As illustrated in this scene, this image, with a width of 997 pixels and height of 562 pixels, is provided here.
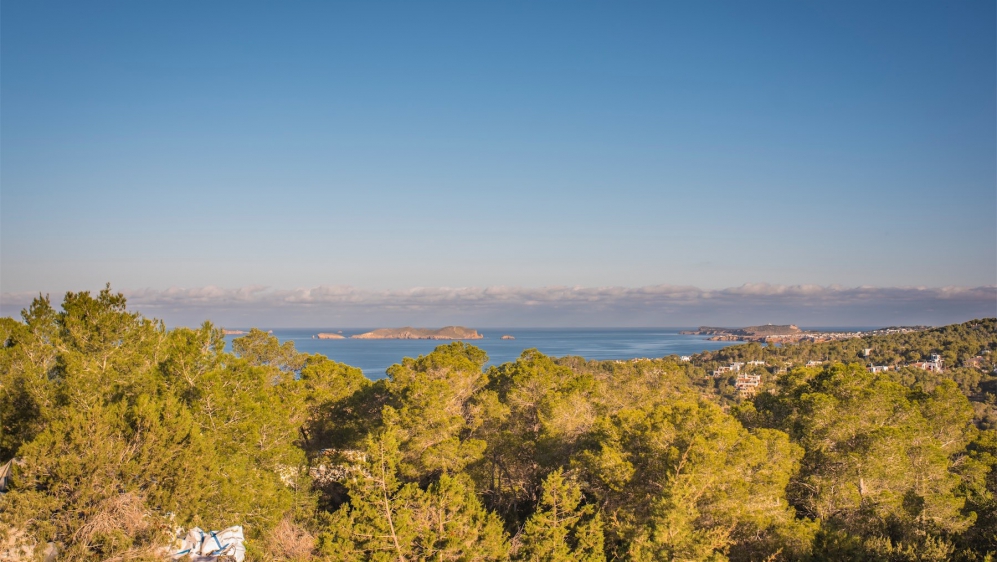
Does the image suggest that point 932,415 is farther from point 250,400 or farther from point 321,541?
point 250,400

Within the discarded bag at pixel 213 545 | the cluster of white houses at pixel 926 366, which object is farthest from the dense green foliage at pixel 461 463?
the cluster of white houses at pixel 926 366

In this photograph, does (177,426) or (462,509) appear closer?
(177,426)

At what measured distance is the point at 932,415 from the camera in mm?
17875

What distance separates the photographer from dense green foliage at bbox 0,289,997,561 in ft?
35.5

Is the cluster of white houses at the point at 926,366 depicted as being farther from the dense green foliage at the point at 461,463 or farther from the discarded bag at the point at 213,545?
the discarded bag at the point at 213,545

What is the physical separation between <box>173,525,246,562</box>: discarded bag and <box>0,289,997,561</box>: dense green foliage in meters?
0.41

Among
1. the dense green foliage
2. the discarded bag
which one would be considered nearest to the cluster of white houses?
the dense green foliage

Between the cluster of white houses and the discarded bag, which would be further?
the cluster of white houses

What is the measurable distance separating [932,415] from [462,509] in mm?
14851

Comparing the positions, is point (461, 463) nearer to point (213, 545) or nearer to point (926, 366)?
point (213, 545)

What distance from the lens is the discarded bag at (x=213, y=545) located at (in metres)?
12.2

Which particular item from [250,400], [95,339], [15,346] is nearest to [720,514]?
[250,400]

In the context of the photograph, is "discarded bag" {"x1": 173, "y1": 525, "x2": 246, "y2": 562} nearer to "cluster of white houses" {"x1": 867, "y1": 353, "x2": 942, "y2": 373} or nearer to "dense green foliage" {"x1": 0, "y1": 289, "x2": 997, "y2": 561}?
"dense green foliage" {"x1": 0, "y1": 289, "x2": 997, "y2": 561}

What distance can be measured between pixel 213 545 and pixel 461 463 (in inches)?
245
